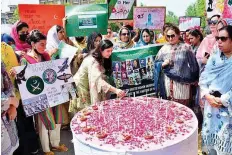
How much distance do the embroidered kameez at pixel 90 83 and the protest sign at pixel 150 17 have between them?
2070 mm

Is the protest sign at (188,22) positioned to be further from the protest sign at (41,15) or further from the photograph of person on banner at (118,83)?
the photograph of person on banner at (118,83)

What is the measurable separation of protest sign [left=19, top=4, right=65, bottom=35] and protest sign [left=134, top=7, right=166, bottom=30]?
1486mm

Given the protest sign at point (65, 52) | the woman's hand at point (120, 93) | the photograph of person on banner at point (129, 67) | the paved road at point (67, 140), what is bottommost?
the paved road at point (67, 140)

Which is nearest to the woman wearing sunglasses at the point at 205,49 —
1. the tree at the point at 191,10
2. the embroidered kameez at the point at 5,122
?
the embroidered kameez at the point at 5,122

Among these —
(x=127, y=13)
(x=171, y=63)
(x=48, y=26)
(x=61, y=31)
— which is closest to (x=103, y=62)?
(x=171, y=63)

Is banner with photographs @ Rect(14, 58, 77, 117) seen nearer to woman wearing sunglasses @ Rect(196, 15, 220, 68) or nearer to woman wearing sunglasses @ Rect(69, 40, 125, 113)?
woman wearing sunglasses @ Rect(69, 40, 125, 113)

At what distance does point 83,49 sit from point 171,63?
1.73 meters

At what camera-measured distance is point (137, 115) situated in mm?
3256

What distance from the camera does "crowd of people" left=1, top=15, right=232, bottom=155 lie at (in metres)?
3.13

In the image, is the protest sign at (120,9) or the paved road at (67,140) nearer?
the paved road at (67,140)

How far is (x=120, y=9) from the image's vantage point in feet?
19.4

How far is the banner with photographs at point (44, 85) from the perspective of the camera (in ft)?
11.6

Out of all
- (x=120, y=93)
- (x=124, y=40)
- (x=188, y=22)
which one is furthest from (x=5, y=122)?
(x=188, y=22)

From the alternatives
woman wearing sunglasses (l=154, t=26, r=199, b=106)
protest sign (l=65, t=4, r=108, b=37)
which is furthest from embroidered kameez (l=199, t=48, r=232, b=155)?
protest sign (l=65, t=4, r=108, b=37)
